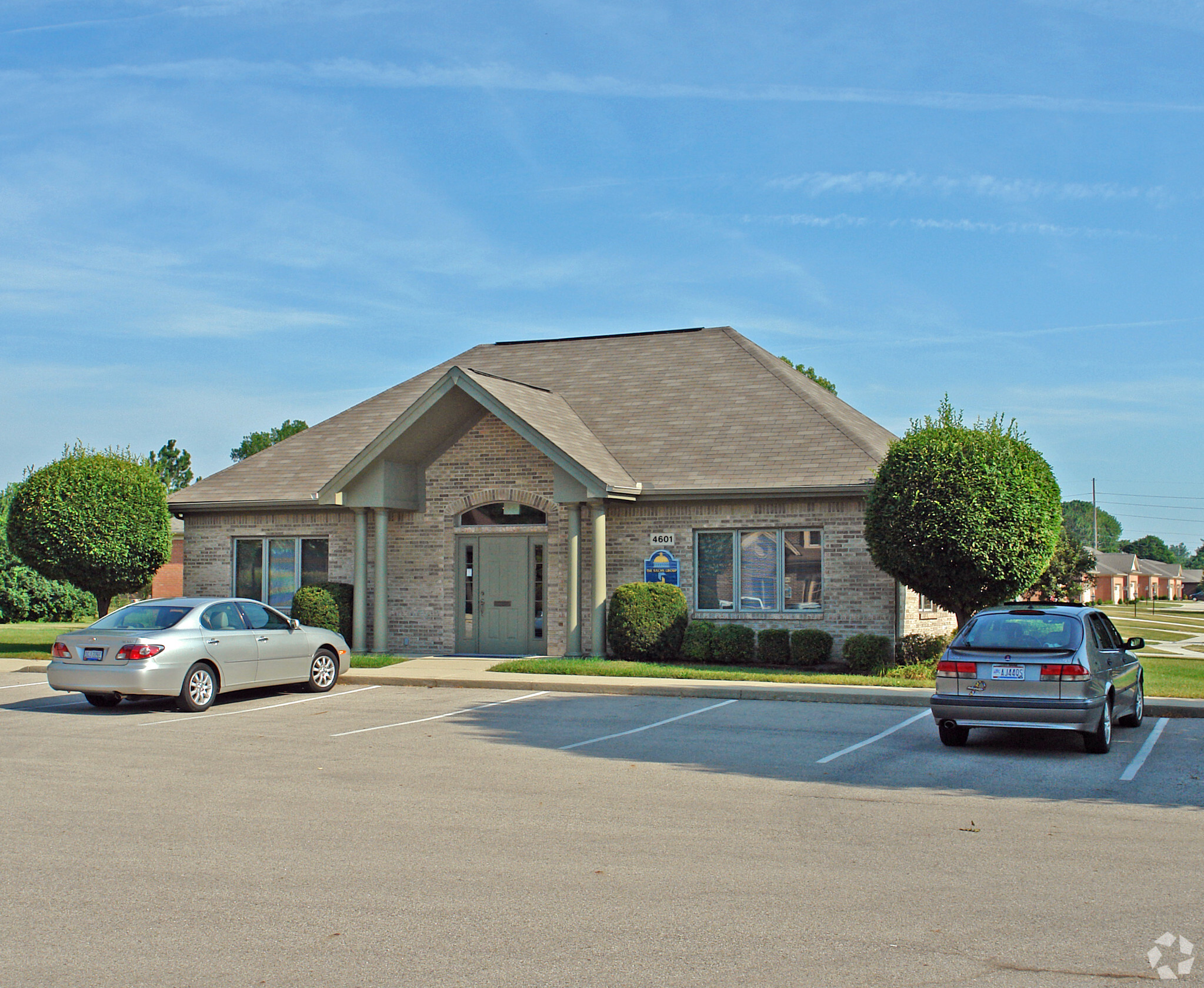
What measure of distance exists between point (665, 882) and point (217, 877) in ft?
8.82

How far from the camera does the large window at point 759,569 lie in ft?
70.8

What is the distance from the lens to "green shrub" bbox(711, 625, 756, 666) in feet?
69.7

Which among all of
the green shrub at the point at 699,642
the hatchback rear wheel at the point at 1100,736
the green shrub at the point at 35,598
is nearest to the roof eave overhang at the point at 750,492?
the green shrub at the point at 699,642

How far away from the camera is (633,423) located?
2486 centimetres

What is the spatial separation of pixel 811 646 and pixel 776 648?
65 centimetres

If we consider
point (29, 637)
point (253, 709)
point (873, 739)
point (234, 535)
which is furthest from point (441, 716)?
point (29, 637)

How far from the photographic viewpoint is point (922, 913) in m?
6.30

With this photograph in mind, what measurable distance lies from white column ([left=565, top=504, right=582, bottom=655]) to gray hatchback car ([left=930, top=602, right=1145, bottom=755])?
33.2 feet

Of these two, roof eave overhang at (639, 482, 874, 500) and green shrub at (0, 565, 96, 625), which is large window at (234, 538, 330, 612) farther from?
green shrub at (0, 565, 96, 625)

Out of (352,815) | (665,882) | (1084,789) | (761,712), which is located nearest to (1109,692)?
(1084,789)

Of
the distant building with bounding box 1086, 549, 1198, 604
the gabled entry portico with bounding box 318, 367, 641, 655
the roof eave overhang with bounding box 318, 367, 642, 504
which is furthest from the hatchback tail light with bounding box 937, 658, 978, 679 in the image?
the distant building with bounding box 1086, 549, 1198, 604

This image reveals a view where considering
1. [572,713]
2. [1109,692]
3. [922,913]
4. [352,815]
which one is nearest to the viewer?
[922,913]

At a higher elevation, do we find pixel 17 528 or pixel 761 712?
pixel 17 528

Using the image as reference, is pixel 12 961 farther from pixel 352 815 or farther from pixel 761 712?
pixel 761 712
